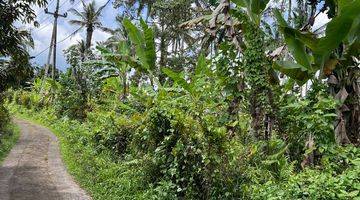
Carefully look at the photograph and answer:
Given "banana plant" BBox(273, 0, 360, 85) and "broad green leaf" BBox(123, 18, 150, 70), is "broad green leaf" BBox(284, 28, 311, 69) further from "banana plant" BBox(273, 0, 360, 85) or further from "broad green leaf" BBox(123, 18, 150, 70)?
"broad green leaf" BBox(123, 18, 150, 70)

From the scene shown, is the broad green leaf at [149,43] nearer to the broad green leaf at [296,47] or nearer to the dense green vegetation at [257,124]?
the dense green vegetation at [257,124]

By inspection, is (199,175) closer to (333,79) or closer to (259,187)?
(259,187)

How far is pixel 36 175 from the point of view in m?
10.7

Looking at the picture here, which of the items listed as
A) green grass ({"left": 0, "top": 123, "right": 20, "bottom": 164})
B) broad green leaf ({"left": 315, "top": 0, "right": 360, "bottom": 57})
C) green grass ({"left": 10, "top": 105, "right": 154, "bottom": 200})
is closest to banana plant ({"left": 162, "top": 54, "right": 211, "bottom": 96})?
green grass ({"left": 10, "top": 105, "right": 154, "bottom": 200})

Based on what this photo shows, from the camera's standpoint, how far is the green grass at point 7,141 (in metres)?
13.4

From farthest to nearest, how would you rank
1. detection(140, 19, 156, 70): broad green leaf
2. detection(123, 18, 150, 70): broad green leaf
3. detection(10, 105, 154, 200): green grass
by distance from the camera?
detection(140, 19, 156, 70): broad green leaf → detection(123, 18, 150, 70): broad green leaf → detection(10, 105, 154, 200): green grass

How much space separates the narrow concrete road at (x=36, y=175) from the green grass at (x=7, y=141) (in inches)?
6.1

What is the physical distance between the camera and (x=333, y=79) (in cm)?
629

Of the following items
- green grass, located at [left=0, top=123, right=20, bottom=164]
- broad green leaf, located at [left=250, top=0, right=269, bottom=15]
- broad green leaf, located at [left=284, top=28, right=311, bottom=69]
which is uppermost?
broad green leaf, located at [left=250, top=0, right=269, bottom=15]

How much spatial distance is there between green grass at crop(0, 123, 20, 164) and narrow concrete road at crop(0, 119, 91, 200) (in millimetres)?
155

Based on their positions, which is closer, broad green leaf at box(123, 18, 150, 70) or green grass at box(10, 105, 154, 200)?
green grass at box(10, 105, 154, 200)

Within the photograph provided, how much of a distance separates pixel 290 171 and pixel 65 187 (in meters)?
A: 5.62

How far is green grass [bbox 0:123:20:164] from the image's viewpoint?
13.4 m

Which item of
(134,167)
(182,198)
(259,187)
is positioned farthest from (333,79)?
(134,167)
